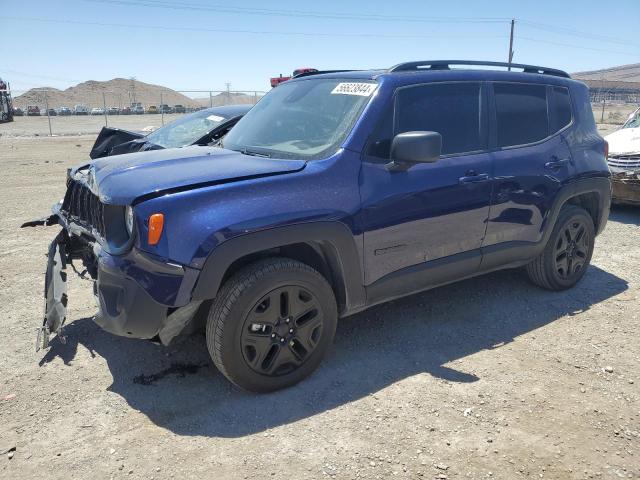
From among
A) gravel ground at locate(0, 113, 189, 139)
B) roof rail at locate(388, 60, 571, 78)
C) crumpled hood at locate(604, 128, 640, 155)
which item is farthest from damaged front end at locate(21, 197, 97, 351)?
gravel ground at locate(0, 113, 189, 139)

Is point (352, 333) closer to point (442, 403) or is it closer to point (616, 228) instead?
point (442, 403)

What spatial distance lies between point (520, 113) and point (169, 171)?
A: 282cm

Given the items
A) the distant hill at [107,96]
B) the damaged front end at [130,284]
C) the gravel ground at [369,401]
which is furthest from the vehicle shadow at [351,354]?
the distant hill at [107,96]

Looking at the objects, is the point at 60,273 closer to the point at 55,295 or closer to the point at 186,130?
the point at 55,295

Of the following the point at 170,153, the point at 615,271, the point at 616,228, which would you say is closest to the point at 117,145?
the point at 170,153

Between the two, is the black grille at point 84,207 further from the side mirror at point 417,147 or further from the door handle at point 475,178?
the door handle at point 475,178

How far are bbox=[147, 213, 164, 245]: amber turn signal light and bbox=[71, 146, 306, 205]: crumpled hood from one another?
149mm

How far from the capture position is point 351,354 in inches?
142

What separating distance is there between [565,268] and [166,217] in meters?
3.67

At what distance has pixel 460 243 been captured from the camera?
377 centimetres

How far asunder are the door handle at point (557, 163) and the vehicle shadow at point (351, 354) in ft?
3.85

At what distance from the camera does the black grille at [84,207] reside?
3.13 metres

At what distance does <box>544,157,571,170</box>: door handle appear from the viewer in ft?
13.9

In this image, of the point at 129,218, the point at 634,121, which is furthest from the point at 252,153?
the point at 634,121
